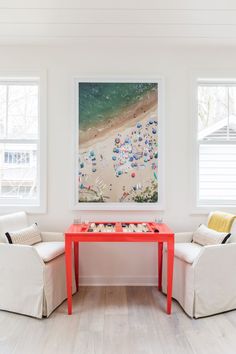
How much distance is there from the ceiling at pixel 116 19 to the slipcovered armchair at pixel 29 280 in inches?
84.7

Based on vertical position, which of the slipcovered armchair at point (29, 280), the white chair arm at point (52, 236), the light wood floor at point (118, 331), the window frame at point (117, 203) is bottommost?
the light wood floor at point (118, 331)

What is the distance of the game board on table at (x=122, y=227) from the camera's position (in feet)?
8.86

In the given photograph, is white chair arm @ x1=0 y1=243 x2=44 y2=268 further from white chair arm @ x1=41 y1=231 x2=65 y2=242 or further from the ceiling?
the ceiling

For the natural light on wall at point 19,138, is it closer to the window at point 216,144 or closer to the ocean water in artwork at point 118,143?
the ocean water in artwork at point 118,143

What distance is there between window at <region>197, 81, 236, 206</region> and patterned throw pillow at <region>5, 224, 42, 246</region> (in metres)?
1.90

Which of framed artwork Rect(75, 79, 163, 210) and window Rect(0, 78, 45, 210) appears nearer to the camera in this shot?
framed artwork Rect(75, 79, 163, 210)

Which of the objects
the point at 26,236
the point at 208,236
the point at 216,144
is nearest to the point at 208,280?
the point at 208,236

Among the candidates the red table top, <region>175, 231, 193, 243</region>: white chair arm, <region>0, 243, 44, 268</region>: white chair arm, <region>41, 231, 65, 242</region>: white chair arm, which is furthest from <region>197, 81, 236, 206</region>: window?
<region>0, 243, 44, 268</region>: white chair arm

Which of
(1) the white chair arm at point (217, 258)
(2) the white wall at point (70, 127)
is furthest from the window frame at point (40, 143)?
(1) the white chair arm at point (217, 258)

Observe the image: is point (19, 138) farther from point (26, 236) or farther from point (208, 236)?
point (208, 236)

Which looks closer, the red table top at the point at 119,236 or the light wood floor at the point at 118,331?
the light wood floor at the point at 118,331

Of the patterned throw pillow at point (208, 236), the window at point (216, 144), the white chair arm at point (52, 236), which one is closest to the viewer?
the patterned throw pillow at point (208, 236)

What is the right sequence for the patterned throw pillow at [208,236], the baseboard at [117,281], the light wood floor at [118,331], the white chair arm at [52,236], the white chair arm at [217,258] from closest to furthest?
the light wood floor at [118,331] < the white chair arm at [217,258] < the patterned throw pillow at [208,236] < the white chair arm at [52,236] < the baseboard at [117,281]

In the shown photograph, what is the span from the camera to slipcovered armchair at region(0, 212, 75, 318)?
247 centimetres
